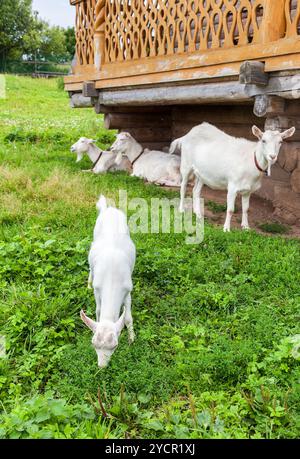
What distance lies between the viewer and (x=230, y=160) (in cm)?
766

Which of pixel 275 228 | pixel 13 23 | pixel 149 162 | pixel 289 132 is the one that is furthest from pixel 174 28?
pixel 13 23

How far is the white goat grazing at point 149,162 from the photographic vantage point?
10648mm

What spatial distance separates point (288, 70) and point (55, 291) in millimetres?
4024

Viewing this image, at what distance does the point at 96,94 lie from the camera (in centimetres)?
1120

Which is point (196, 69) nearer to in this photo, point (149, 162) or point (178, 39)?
point (178, 39)

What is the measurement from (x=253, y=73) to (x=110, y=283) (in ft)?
12.5

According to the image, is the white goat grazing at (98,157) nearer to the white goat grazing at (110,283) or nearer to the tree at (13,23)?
the white goat grazing at (110,283)

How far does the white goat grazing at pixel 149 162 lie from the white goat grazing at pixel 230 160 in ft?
6.35

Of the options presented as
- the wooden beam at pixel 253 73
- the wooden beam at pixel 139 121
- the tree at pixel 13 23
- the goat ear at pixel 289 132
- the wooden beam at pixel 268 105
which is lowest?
the goat ear at pixel 289 132

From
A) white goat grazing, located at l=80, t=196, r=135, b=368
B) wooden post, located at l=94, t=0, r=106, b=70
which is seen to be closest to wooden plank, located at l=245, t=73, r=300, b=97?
white goat grazing, located at l=80, t=196, r=135, b=368

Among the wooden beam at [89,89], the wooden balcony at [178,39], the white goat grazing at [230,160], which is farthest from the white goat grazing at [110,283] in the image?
the wooden beam at [89,89]

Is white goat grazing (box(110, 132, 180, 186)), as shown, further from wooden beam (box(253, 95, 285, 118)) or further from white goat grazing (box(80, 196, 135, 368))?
white goat grazing (box(80, 196, 135, 368))

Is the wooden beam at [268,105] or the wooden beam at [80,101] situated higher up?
the wooden beam at [80,101]
